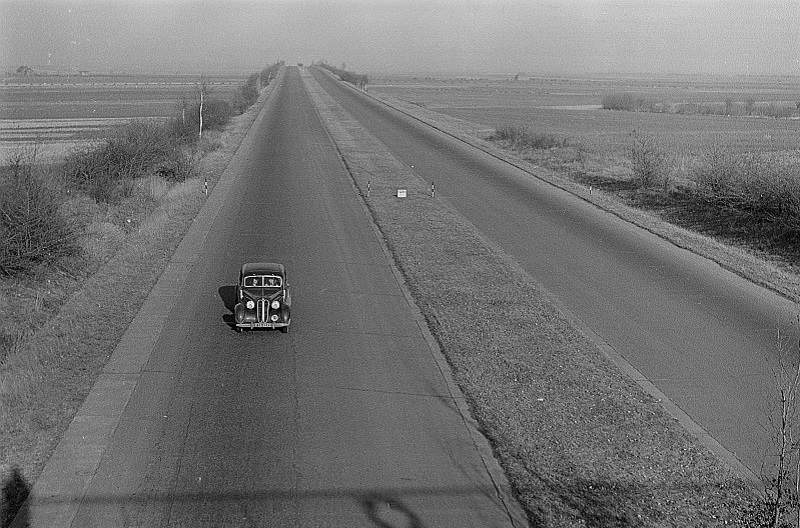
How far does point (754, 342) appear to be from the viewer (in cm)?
1454

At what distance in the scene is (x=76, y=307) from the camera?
53.6ft

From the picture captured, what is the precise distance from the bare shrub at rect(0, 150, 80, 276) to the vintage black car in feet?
27.3

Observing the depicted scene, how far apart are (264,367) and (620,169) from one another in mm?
29405

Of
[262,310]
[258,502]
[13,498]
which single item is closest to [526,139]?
[262,310]

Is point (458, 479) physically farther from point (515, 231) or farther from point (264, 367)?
point (515, 231)

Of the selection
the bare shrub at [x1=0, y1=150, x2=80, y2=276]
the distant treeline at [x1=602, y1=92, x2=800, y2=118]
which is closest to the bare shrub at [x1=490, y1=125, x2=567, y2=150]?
the bare shrub at [x1=0, y1=150, x2=80, y2=276]

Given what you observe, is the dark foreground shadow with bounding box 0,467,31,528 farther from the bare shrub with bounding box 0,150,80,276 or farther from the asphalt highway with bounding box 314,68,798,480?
the bare shrub with bounding box 0,150,80,276

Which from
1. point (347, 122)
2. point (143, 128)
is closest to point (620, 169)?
point (143, 128)

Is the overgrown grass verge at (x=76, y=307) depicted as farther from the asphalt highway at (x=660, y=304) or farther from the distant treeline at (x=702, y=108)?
the distant treeline at (x=702, y=108)

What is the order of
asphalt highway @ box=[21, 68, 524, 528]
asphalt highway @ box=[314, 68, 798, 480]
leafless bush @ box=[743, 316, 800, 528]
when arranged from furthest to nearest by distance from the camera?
asphalt highway @ box=[314, 68, 798, 480] < asphalt highway @ box=[21, 68, 524, 528] < leafless bush @ box=[743, 316, 800, 528]

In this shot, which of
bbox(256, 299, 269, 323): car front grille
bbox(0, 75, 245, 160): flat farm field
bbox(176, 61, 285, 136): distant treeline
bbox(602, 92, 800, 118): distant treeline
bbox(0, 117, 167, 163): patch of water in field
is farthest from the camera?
bbox(602, 92, 800, 118): distant treeline

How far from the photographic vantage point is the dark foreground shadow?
8422 mm

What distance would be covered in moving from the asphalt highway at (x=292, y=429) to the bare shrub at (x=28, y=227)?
477 cm

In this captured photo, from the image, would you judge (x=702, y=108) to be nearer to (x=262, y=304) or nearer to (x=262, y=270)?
(x=262, y=270)
